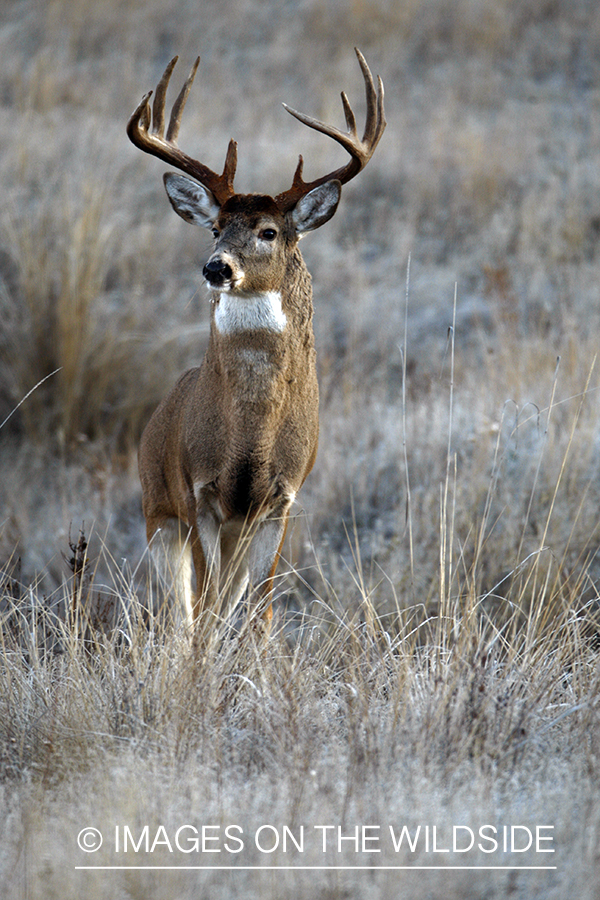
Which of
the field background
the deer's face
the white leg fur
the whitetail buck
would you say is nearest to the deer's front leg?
the whitetail buck

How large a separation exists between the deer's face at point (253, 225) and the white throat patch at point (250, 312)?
35mm

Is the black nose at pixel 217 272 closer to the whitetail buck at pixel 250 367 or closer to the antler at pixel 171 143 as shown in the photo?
the whitetail buck at pixel 250 367

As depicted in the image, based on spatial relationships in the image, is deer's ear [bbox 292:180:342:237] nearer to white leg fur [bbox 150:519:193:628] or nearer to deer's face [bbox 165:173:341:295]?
deer's face [bbox 165:173:341:295]

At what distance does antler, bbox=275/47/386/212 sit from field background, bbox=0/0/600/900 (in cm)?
102

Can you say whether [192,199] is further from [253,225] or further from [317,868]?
[317,868]

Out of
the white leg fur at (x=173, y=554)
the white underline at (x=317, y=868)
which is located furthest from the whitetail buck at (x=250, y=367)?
the white underline at (x=317, y=868)

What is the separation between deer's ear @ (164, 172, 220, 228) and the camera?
4.60 metres

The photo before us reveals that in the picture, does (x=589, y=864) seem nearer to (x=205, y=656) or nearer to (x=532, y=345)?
(x=205, y=656)

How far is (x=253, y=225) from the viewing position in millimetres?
4367

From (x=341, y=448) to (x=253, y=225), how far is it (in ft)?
12.4

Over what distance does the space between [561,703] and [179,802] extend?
155 centimetres

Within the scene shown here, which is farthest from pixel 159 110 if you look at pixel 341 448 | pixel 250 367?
pixel 341 448

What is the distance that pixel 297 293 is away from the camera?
179 inches

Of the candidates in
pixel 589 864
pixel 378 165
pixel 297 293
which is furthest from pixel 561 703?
pixel 378 165
